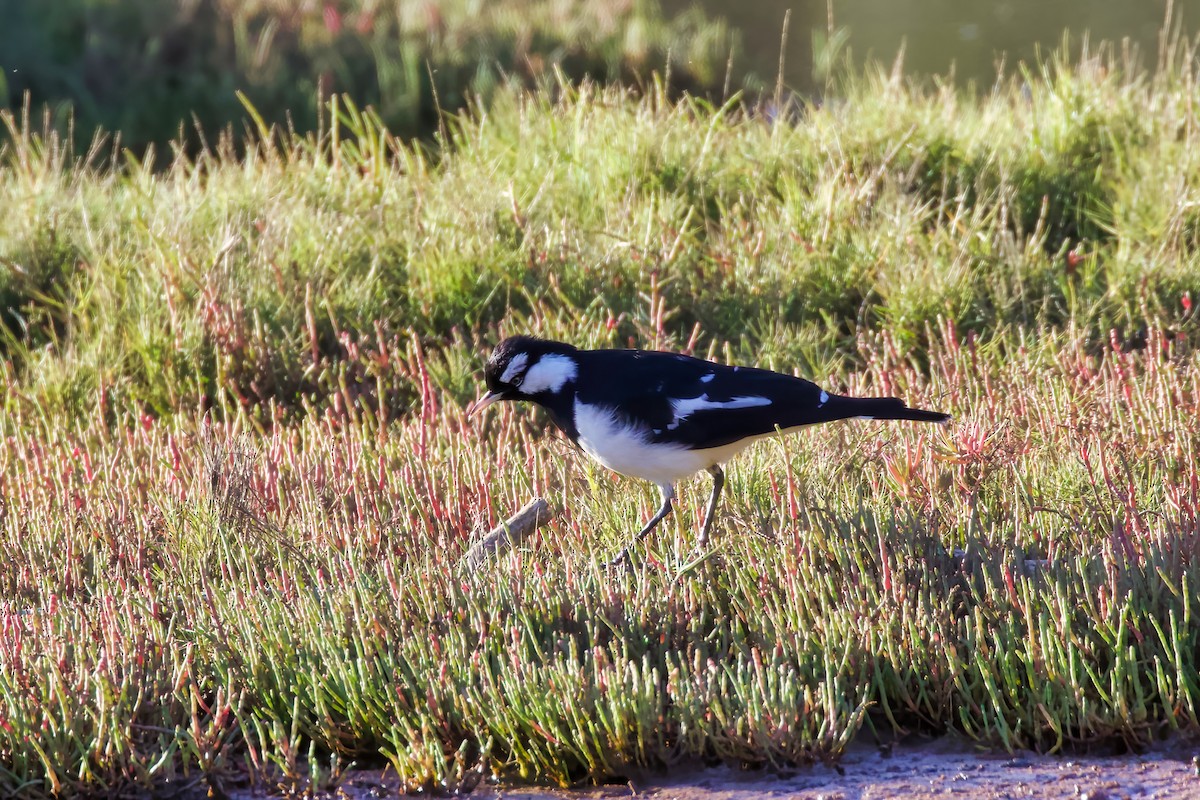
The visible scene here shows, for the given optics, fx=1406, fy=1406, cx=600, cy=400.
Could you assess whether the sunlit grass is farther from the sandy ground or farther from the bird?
the bird

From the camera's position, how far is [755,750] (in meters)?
3.46

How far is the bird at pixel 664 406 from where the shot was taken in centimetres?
451

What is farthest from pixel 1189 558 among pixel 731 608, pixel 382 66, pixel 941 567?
pixel 382 66

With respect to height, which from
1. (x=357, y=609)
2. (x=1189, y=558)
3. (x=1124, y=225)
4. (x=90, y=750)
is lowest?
(x=90, y=750)

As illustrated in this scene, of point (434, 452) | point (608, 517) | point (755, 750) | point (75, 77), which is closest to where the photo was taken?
point (755, 750)

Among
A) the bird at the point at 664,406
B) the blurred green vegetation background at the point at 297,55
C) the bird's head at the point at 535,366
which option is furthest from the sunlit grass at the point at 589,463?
the blurred green vegetation background at the point at 297,55

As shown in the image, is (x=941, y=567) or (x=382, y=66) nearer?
(x=941, y=567)

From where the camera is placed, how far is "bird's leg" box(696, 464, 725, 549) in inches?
176

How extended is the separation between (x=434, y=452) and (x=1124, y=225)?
4084 millimetres

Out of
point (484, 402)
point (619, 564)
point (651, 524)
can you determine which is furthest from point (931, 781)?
point (484, 402)

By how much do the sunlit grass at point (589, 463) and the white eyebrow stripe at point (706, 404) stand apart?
0.23m

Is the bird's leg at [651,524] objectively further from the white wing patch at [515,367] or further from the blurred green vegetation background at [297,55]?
the blurred green vegetation background at [297,55]

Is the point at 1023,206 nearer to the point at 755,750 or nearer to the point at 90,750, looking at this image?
the point at 755,750

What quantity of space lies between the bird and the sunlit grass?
20cm
